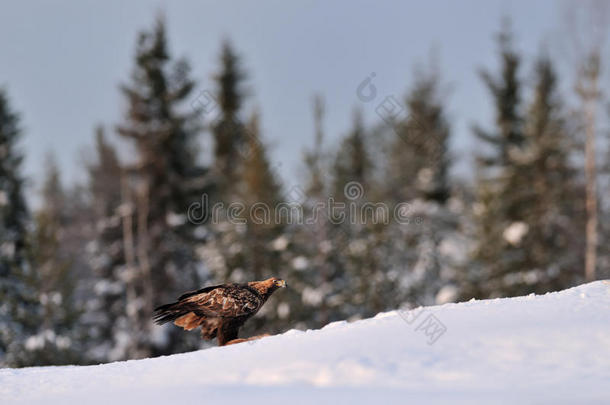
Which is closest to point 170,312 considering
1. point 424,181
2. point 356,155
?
point 424,181

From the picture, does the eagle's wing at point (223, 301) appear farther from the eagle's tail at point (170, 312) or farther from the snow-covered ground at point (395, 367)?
the snow-covered ground at point (395, 367)

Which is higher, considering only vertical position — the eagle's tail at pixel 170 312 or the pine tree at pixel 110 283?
the eagle's tail at pixel 170 312

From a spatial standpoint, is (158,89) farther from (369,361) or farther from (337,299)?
(369,361)

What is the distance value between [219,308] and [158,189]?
1990 cm

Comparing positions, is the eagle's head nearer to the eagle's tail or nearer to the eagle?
the eagle

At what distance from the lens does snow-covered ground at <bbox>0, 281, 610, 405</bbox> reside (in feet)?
13.9

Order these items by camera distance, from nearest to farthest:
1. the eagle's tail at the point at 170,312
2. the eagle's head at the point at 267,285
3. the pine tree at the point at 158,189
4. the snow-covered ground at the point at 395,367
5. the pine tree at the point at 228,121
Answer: the snow-covered ground at the point at 395,367 → the eagle's tail at the point at 170,312 → the eagle's head at the point at 267,285 → the pine tree at the point at 158,189 → the pine tree at the point at 228,121

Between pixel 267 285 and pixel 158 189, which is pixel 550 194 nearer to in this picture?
pixel 158 189

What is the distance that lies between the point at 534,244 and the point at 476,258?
370 centimetres

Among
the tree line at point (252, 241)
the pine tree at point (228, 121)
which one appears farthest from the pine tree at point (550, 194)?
the pine tree at point (228, 121)

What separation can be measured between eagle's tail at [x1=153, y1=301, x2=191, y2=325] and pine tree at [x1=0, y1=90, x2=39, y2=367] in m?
16.1

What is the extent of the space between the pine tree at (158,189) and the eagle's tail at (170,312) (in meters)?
17.3

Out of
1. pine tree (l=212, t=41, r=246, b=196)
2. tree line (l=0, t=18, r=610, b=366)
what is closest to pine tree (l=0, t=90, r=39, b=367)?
tree line (l=0, t=18, r=610, b=366)

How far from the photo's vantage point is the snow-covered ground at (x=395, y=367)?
4242 millimetres
